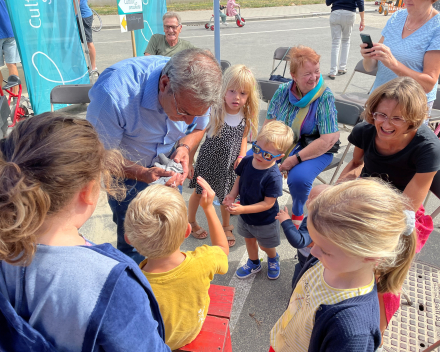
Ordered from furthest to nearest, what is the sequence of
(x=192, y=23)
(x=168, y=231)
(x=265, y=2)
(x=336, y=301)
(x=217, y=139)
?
(x=265, y=2)
(x=192, y=23)
(x=217, y=139)
(x=168, y=231)
(x=336, y=301)

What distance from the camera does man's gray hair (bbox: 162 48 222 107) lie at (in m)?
1.70

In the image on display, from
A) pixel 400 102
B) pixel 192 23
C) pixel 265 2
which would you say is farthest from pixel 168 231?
pixel 265 2

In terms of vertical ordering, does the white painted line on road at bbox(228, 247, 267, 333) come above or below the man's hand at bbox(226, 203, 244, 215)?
below

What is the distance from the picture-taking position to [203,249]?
165cm

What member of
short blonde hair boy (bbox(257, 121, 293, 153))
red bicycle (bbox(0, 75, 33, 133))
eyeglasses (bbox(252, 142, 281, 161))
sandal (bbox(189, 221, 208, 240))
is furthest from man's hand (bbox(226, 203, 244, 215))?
red bicycle (bbox(0, 75, 33, 133))

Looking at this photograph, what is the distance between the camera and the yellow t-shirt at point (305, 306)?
1246 mm

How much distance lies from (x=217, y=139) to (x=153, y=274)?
1698mm

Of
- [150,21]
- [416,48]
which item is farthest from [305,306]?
[150,21]

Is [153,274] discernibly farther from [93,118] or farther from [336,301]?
[93,118]

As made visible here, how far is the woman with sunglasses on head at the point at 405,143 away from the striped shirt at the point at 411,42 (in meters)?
0.72

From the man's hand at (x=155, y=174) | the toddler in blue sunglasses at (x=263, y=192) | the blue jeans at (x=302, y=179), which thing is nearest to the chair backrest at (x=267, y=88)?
the blue jeans at (x=302, y=179)

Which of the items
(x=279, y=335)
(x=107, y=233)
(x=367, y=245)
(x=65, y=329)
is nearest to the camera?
(x=65, y=329)

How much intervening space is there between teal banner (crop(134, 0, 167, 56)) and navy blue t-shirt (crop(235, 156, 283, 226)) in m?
5.79

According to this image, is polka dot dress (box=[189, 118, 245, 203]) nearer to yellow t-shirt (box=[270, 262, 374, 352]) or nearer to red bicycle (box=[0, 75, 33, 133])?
yellow t-shirt (box=[270, 262, 374, 352])
